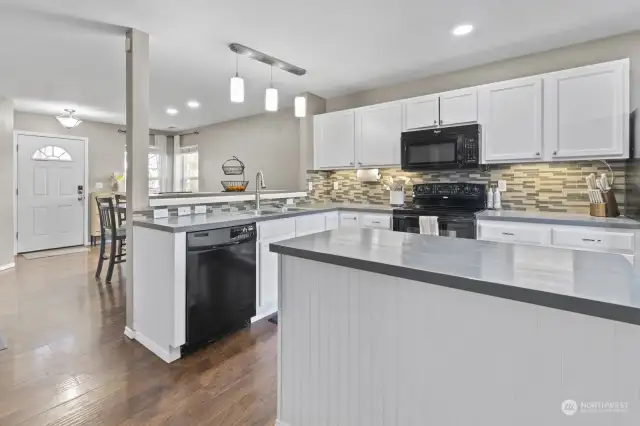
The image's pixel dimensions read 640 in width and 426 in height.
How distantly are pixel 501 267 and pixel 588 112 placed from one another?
8.24 ft

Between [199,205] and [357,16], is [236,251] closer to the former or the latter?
[199,205]

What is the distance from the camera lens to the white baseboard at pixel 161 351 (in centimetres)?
231

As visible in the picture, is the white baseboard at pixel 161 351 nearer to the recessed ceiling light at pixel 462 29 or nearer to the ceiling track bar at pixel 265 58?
the ceiling track bar at pixel 265 58

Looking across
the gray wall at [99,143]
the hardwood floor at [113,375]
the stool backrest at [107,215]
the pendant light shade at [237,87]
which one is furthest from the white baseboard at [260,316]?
the gray wall at [99,143]

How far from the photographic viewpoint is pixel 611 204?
274 centimetres

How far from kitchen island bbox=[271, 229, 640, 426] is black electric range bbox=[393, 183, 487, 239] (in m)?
1.63

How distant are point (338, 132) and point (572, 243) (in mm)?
2728

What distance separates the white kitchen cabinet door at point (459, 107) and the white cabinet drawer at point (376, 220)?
3.71ft

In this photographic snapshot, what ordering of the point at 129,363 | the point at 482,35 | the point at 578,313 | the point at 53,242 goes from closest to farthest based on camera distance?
the point at 578,313 < the point at 129,363 < the point at 482,35 < the point at 53,242

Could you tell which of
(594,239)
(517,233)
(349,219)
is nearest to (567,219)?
(594,239)

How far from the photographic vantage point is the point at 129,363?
227 cm

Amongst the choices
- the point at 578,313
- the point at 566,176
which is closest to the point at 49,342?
the point at 578,313

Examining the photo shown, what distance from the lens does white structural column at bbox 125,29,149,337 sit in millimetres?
2635

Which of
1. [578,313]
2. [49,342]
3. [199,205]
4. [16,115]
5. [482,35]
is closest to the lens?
[578,313]
